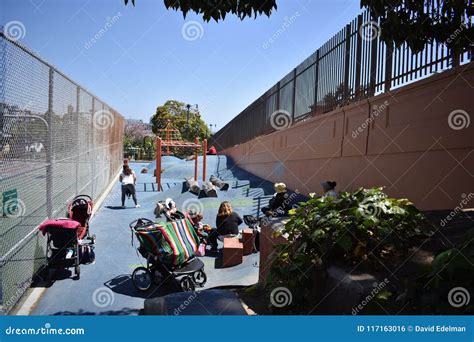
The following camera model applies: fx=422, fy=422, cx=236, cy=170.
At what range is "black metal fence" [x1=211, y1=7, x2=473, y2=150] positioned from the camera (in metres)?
6.66

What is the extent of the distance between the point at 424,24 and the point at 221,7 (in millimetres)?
2396

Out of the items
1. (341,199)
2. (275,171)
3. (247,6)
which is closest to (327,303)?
(341,199)

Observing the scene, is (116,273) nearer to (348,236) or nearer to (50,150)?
(50,150)

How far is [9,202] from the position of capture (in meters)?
4.30

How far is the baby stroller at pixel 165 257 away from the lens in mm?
5906

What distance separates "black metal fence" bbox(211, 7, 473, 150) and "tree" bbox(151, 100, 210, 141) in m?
29.6

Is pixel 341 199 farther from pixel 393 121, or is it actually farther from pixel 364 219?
pixel 393 121

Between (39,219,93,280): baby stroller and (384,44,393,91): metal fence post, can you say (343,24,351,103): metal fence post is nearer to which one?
(384,44,393,91): metal fence post

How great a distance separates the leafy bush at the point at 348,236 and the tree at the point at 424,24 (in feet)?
6.60

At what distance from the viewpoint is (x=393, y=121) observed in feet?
22.2

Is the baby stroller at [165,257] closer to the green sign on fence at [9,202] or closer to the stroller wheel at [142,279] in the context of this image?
the stroller wheel at [142,279]

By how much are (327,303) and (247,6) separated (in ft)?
9.74

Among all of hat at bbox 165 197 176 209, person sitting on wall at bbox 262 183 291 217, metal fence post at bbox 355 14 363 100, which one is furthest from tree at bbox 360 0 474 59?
hat at bbox 165 197 176 209

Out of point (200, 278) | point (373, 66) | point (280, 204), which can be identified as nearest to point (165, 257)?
point (200, 278)
